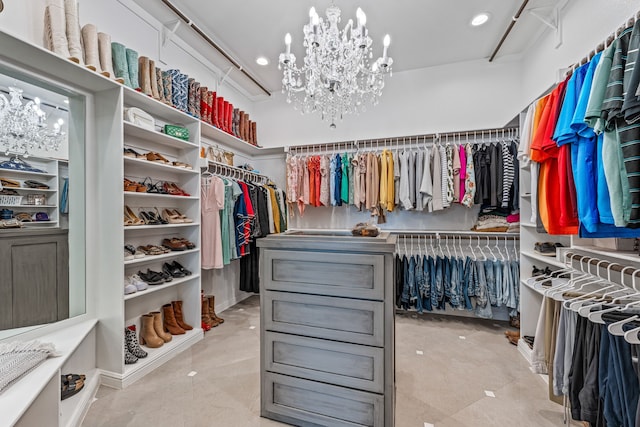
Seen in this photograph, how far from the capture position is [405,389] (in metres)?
1.93

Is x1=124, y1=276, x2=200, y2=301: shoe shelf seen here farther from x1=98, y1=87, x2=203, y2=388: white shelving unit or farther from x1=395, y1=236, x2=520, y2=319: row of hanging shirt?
x1=395, y1=236, x2=520, y2=319: row of hanging shirt

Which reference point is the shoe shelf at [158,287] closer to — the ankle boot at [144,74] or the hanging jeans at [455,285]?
the ankle boot at [144,74]

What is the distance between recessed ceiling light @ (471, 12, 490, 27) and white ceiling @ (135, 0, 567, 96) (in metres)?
0.04

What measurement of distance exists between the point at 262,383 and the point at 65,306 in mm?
1542

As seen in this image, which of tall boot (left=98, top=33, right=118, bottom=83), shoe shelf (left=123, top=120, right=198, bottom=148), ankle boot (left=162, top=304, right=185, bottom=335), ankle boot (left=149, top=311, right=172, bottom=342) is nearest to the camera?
tall boot (left=98, top=33, right=118, bottom=83)

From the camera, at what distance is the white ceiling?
2.43 metres

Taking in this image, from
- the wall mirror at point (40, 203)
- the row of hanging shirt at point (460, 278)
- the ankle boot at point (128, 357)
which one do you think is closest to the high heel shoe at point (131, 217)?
the wall mirror at point (40, 203)

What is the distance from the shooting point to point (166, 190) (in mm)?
2516

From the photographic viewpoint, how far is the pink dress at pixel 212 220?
9.40 ft

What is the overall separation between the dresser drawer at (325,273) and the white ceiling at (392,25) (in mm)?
2277

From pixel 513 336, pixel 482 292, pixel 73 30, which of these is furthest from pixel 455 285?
pixel 73 30

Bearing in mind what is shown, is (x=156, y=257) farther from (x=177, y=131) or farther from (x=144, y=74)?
(x=144, y=74)

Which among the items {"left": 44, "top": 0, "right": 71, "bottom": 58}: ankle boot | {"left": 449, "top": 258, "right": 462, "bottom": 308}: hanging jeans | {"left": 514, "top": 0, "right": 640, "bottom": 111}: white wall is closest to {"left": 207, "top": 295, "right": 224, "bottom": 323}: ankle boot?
{"left": 44, "top": 0, "right": 71, "bottom": 58}: ankle boot

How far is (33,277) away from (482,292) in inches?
152
